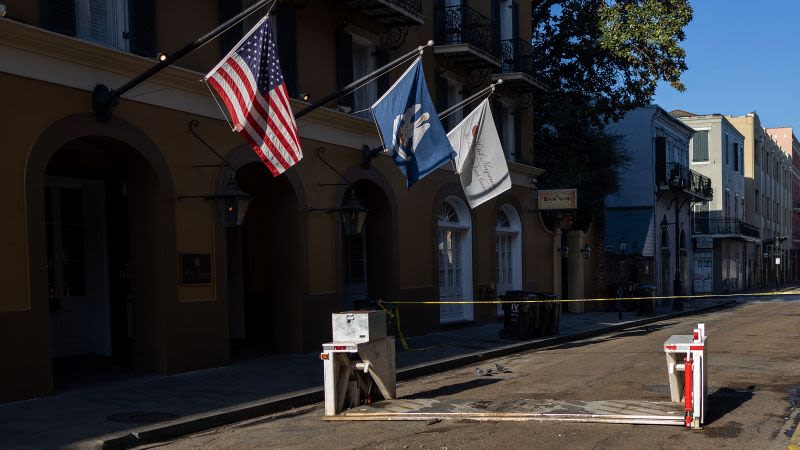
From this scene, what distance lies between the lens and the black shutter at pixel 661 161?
41.5 m

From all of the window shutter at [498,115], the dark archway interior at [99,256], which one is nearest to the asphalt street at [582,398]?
the dark archway interior at [99,256]

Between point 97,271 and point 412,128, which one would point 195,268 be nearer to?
point 97,271

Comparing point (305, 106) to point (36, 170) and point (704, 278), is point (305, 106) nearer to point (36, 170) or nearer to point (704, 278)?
point (36, 170)

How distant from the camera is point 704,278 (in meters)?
55.0

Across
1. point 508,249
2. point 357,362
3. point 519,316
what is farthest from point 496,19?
point 357,362

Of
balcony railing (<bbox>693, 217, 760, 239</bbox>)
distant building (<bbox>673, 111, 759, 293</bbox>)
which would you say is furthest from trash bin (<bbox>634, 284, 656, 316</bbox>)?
balcony railing (<bbox>693, 217, 760, 239</bbox>)

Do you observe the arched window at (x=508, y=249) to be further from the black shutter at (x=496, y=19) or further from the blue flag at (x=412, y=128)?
the blue flag at (x=412, y=128)

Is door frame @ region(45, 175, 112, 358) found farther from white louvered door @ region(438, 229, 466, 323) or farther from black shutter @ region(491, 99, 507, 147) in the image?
black shutter @ region(491, 99, 507, 147)

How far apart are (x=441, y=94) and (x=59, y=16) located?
11997 mm

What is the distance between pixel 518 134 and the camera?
1084 inches

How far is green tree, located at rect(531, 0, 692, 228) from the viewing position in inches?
1133

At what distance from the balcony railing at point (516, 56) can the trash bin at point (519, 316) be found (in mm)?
8396

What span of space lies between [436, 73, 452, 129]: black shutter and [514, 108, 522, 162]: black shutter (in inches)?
199

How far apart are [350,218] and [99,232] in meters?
4.65
